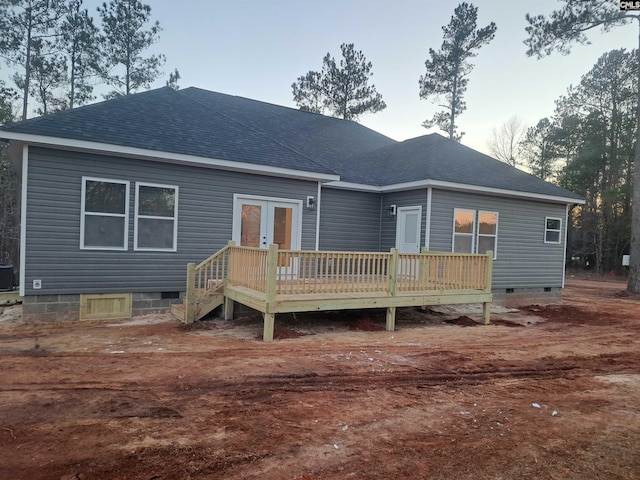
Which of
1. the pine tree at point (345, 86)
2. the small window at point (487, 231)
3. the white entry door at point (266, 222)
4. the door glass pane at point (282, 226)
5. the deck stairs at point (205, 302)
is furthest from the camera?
the pine tree at point (345, 86)

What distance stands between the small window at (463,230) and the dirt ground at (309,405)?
403 centimetres

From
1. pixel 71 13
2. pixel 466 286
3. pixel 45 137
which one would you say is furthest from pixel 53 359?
pixel 71 13

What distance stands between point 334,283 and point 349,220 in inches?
164

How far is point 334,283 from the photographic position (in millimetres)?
7473

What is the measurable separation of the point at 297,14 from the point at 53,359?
49.5ft

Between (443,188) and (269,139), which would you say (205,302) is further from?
(443,188)

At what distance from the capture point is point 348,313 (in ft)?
28.7

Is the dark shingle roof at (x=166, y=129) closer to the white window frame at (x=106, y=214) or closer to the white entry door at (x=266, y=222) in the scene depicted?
the white window frame at (x=106, y=214)

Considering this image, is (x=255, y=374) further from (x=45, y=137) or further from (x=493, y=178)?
(x=493, y=178)

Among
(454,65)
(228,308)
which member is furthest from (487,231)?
(454,65)

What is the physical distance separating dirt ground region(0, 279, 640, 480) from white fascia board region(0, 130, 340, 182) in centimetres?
310

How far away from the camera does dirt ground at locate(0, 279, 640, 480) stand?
280 centimetres

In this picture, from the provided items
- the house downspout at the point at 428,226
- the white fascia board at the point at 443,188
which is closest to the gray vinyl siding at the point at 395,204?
the house downspout at the point at 428,226

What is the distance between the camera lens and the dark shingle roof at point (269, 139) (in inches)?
316
